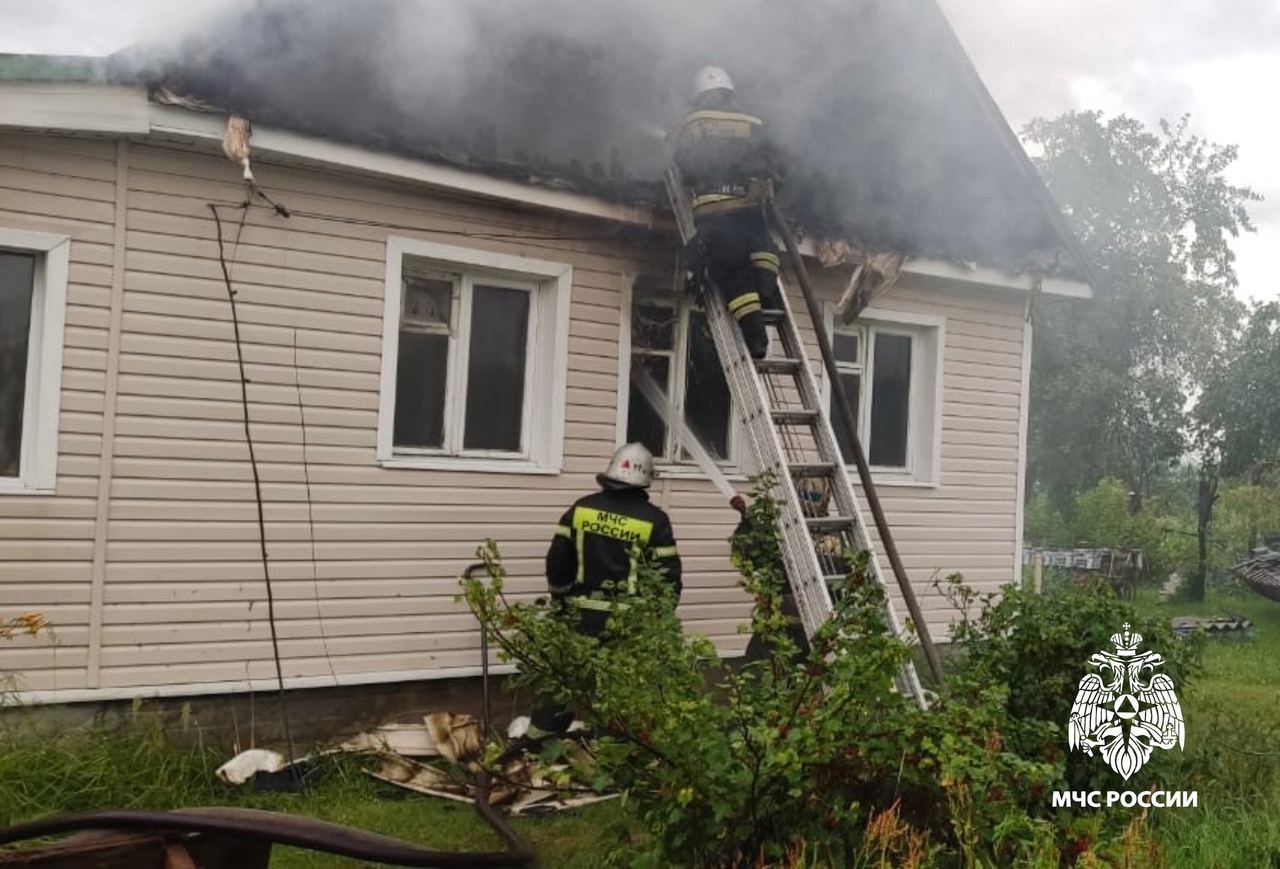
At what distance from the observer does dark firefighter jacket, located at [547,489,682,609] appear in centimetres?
613

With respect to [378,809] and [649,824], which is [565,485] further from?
[649,824]

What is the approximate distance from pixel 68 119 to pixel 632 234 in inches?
135

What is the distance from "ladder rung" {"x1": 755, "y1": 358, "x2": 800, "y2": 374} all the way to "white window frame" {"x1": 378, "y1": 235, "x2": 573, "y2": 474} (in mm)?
1415

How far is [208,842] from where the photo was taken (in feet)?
6.40

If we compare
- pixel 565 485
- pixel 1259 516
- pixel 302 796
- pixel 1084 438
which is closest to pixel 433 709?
pixel 302 796

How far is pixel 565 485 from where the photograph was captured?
7.12 m

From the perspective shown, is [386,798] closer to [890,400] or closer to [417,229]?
[417,229]

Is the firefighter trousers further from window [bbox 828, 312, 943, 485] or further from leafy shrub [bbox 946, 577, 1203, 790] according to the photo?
window [bbox 828, 312, 943, 485]

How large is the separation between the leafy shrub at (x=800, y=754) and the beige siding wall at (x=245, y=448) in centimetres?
253

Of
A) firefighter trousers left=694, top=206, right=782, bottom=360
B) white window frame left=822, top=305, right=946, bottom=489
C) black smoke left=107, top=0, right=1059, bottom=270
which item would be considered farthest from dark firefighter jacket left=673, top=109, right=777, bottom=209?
white window frame left=822, top=305, right=946, bottom=489

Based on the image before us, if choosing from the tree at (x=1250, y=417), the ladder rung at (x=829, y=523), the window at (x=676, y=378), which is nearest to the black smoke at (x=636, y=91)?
the window at (x=676, y=378)

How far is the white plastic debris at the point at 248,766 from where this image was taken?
548cm

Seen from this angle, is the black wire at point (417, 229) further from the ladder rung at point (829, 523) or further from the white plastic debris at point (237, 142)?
the ladder rung at point (829, 523)

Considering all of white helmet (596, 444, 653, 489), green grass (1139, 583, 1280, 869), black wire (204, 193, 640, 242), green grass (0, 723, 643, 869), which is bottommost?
green grass (0, 723, 643, 869)
